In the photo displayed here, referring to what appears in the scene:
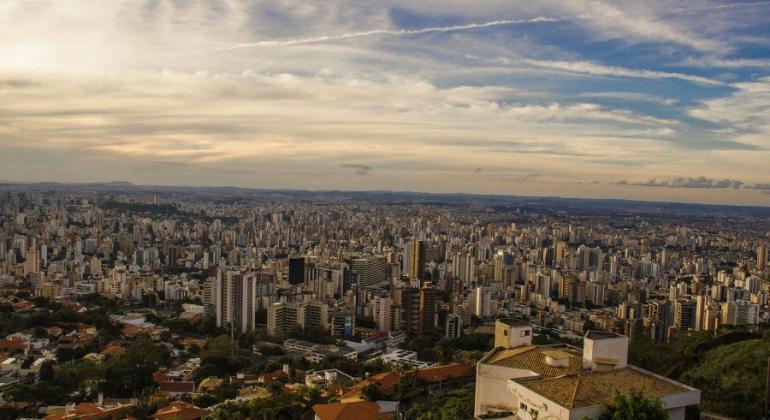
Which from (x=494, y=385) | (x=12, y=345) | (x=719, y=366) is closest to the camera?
(x=494, y=385)

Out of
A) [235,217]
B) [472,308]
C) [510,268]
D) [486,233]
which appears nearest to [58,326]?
[472,308]

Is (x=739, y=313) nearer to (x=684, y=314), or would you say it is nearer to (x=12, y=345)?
(x=684, y=314)

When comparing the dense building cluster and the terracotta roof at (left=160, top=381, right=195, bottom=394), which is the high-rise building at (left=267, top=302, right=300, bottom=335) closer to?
the dense building cluster

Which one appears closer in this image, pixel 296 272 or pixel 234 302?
pixel 234 302

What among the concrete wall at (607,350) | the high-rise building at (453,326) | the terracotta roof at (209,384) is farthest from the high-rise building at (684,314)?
the concrete wall at (607,350)

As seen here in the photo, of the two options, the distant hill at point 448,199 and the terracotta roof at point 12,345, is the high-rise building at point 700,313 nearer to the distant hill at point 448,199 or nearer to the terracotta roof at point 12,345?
the terracotta roof at point 12,345

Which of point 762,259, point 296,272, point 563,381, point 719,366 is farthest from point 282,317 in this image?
point 762,259

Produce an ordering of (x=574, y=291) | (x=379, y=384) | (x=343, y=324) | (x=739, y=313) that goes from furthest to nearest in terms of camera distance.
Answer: (x=574, y=291) → (x=343, y=324) → (x=739, y=313) → (x=379, y=384)
